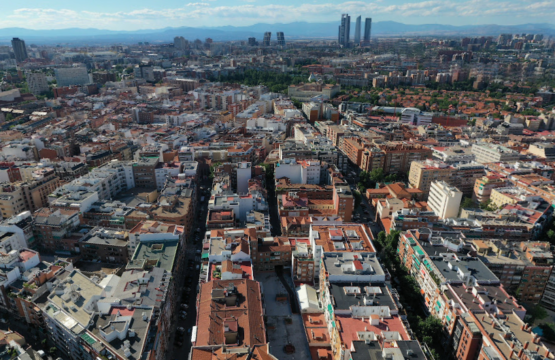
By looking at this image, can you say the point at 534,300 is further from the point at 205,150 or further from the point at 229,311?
the point at 205,150

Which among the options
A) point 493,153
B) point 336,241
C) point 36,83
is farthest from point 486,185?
point 36,83

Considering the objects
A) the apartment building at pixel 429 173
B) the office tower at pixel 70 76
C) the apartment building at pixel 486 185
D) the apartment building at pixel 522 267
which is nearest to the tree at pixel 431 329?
the apartment building at pixel 522 267

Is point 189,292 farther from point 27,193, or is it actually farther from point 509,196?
point 509,196

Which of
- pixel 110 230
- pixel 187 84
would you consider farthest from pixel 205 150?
pixel 187 84

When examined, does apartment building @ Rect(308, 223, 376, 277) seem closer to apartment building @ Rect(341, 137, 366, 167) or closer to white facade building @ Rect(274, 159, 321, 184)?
white facade building @ Rect(274, 159, 321, 184)

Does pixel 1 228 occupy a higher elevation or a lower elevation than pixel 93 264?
higher

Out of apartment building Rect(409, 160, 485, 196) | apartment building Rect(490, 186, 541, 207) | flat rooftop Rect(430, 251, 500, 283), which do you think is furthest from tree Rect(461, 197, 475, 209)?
flat rooftop Rect(430, 251, 500, 283)
